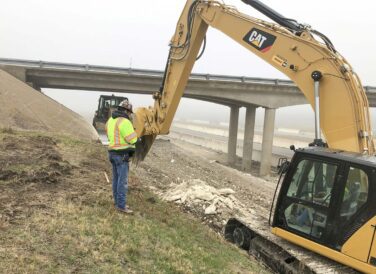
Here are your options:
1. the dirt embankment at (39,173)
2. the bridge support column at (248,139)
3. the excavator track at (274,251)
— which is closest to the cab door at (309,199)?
the excavator track at (274,251)

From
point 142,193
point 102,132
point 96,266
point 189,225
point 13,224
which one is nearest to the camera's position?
point 96,266

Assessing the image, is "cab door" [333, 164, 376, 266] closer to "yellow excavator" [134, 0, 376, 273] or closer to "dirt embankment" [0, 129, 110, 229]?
"yellow excavator" [134, 0, 376, 273]

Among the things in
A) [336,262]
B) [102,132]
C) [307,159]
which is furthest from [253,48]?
[102,132]

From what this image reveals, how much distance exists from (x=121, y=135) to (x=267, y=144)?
1182 inches

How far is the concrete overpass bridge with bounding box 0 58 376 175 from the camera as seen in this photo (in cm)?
3322

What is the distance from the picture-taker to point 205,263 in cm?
630

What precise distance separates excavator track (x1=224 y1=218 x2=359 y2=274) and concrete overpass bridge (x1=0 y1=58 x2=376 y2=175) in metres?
26.4

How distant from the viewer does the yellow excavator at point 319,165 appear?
6160 mm

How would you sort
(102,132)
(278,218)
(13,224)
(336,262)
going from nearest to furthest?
(13,224)
(336,262)
(278,218)
(102,132)

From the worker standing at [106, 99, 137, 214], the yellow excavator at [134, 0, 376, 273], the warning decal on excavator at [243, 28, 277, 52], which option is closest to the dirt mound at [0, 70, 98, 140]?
the worker standing at [106, 99, 137, 214]

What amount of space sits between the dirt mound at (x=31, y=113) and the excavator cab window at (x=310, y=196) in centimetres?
1746

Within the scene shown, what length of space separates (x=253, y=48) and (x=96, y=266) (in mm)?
5142

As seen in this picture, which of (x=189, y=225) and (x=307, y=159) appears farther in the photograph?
(x=189, y=225)

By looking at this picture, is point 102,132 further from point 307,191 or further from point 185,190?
point 307,191
